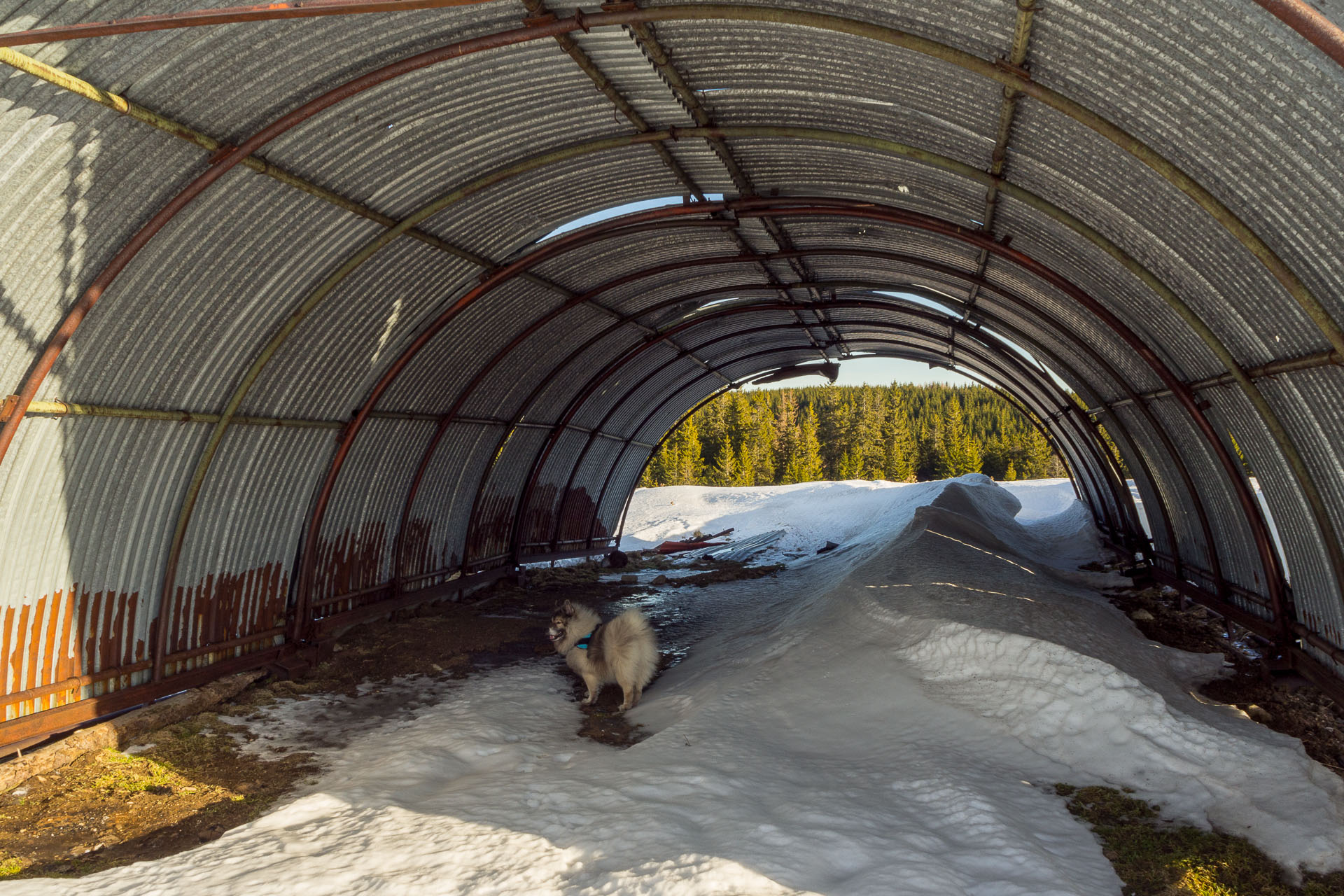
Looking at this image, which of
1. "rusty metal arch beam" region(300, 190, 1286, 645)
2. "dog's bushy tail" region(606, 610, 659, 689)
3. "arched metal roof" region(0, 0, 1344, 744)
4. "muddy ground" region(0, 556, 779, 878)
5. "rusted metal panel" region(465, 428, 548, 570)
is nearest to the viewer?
"arched metal roof" region(0, 0, 1344, 744)

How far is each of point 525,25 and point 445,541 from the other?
1046cm

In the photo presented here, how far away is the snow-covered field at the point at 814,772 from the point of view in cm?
501

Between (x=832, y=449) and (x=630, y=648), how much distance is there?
248 feet

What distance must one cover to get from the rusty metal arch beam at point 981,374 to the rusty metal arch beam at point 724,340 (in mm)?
30

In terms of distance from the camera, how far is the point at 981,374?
950 inches

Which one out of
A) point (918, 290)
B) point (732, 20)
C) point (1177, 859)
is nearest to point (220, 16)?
point (732, 20)

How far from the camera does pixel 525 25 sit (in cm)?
629

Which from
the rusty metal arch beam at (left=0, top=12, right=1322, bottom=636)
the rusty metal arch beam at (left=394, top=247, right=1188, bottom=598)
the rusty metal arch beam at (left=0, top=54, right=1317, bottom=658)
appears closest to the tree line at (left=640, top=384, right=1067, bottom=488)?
the rusty metal arch beam at (left=394, top=247, right=1188, bottom=598)

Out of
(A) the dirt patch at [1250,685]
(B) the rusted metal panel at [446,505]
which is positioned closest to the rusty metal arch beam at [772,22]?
(A) the dirt patch at [1250,685]

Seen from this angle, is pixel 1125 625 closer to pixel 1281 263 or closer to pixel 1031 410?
pixel 1281 263

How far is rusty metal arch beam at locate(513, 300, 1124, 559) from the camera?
1642 cm

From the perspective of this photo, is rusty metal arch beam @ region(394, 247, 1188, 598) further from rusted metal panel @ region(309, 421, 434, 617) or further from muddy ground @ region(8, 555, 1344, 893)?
muddy ground @ region(8, 555, 1344, 893)

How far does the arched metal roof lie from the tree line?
5789cm

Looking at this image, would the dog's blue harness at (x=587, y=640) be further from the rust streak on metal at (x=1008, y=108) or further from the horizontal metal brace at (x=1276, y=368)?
the horizontal metal brace at (x=1276, y=368)
